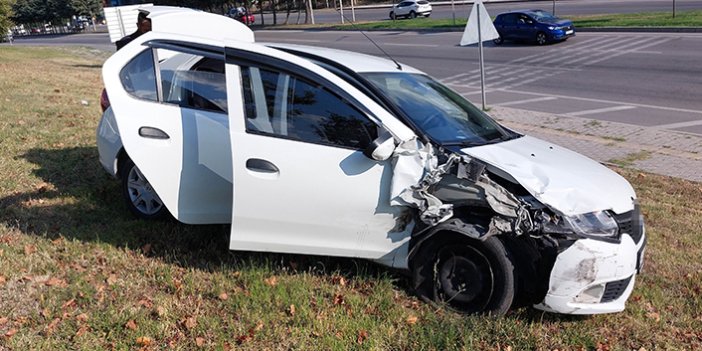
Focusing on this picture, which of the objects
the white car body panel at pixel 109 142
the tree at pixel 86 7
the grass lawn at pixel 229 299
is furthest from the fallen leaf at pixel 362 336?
the tree at pixel 86 7

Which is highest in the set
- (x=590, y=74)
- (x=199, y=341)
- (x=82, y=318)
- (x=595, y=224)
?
(x=595, y=224)

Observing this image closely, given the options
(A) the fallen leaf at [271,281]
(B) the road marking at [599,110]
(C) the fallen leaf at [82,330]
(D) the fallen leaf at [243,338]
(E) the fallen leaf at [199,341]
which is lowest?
(B) the road marking at [599,110]

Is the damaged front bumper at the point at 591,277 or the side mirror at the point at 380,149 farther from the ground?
the side mirror at the point at 380,149

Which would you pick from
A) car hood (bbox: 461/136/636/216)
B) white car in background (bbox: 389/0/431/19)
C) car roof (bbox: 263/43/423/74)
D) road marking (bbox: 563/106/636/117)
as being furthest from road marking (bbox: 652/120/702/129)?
white car in background (bbox: 389/0/431/19)

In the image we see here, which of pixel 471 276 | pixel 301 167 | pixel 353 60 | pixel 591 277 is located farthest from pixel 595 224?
pixel 353 60

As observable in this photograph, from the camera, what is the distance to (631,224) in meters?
4.25

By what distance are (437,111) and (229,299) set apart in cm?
202

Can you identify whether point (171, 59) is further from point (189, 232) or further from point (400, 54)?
point (400, 54)

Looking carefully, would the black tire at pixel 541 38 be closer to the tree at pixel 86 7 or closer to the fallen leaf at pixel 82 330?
the fallen leaf at pixel 82 330

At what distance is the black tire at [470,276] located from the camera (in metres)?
4.07

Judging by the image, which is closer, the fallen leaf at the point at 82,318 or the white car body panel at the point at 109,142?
the fallen leaf at the point at 82,318

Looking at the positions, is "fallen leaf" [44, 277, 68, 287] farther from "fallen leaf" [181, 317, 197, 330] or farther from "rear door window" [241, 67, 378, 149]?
"rear door window" [241, 67, 378, 149]

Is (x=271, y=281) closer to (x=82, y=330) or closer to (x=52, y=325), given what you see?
(x=82, y=330)

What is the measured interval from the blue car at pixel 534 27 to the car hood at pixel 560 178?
22.6m
